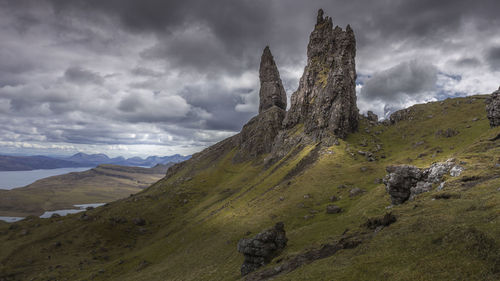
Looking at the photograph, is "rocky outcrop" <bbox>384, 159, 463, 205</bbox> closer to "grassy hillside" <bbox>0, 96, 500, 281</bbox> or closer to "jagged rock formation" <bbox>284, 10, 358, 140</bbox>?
"grassy hillside" <bbox>0, 96, 500, 281</bbox>

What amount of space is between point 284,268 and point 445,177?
39652 mm

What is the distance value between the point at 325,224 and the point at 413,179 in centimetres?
2255

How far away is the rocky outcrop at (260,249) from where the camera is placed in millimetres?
46672

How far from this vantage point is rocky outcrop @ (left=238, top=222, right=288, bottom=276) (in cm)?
4667

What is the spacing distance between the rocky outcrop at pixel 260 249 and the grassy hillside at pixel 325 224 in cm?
251

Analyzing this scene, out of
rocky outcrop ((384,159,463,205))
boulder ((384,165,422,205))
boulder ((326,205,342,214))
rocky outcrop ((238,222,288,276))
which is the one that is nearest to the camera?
rocky outcrop ((238,222,288,276))

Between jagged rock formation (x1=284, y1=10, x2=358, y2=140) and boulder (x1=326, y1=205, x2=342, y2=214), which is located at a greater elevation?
jagged rock formation (x1=284, y1=10, x2=358, y2=140)

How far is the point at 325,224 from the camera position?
202 ft

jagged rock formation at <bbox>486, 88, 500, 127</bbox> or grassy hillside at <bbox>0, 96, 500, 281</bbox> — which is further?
jagged rock formation at <bbox>486, 88, 500, 127</bbox>

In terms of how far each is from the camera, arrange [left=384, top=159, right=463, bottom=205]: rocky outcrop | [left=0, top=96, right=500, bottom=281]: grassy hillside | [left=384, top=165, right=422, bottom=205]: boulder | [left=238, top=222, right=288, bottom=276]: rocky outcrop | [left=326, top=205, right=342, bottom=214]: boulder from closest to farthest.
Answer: [left=0, top=96, right=500, bottom=281]: grassy hillside → [left=238, top=222, right=288, bottom=276]: rocky outcrop → [left=384, top=159, right=463, bottom=205]: rocky outcrop → [left=384, top=165, right=422, bottom=205]: boulder → [left=326, top=205, right=342, bottom=214]: boulder

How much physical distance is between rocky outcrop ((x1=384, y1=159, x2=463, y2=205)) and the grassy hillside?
374 cm

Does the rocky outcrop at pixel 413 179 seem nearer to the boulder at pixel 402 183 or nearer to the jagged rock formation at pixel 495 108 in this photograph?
the boulder at pixel 402 183

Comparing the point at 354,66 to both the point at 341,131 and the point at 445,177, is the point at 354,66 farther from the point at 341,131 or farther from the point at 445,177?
the point at 445,177

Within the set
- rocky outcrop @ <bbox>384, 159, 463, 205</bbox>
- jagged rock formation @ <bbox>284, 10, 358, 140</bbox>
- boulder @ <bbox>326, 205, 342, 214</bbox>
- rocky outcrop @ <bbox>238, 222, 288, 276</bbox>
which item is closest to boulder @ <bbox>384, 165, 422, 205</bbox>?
rocky outcrop @ <bbox>384, 159, 463, 205</bbox>
